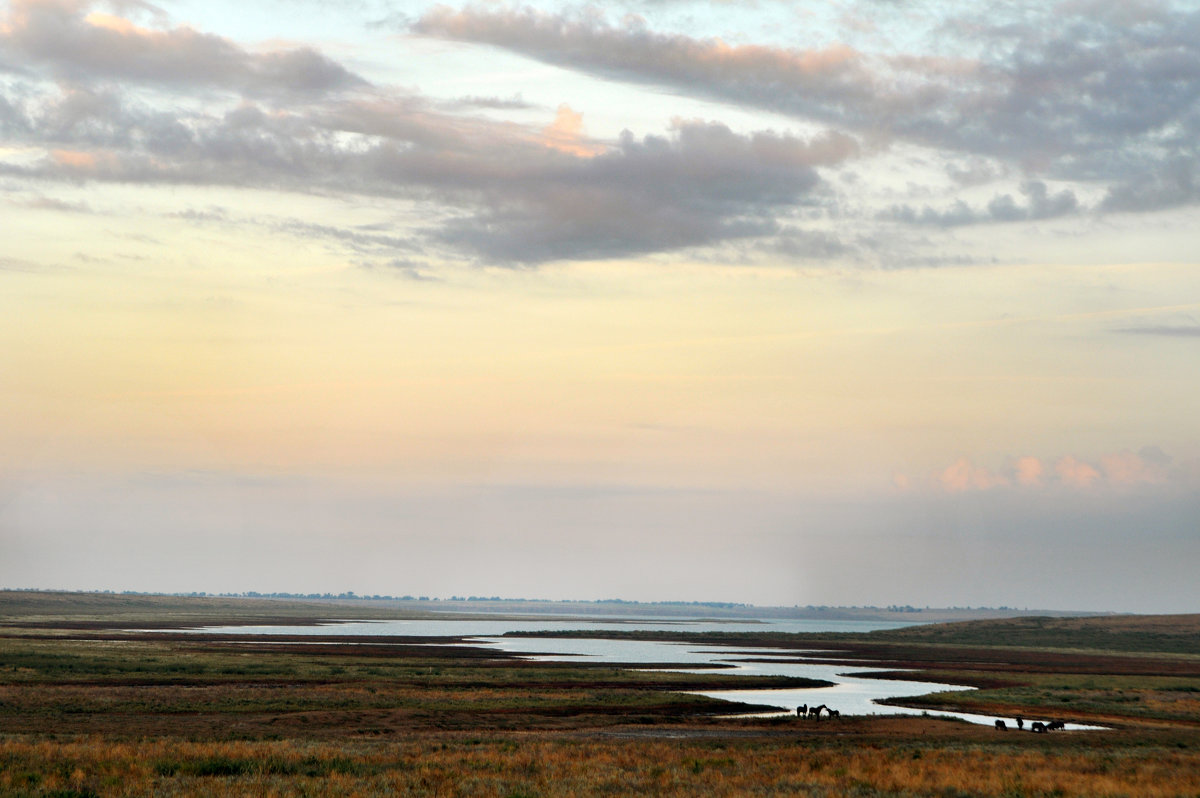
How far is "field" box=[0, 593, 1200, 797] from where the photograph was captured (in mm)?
28297

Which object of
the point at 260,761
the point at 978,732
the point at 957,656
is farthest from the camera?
the point at 957,656

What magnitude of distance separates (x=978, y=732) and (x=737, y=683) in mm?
28564

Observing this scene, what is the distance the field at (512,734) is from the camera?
2830cm

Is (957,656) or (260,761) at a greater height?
(260,761)

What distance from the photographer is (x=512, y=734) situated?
42375 millimetres

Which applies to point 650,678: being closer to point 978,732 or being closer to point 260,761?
point 978,732

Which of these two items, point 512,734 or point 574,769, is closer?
point 574,769

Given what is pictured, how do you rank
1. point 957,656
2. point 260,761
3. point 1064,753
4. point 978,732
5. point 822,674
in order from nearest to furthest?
point 260,761, point 1064,753, point 978,732, point 822,674, point 957,656

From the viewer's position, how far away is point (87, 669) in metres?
66.1

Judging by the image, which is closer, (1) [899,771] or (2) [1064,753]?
(1) [899,771]

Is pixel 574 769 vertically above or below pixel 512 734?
above

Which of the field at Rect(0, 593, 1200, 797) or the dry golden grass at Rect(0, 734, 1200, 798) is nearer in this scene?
the dry golden grass at Rect(0, 734, 1200, 798)

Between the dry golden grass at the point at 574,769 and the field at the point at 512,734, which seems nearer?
the dry golden grass at the point at 574,769

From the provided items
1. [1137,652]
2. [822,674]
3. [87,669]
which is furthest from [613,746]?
[1137,652]
